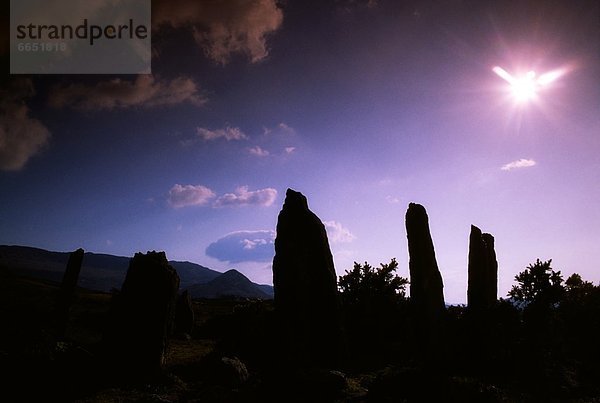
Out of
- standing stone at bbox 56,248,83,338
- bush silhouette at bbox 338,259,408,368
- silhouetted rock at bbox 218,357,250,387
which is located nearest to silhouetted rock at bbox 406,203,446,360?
bush silhouette at bbox 338,259,408,368

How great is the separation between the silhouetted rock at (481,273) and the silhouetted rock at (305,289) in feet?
49.5

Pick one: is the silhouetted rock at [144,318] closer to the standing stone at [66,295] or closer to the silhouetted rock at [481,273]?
the standing stone at [66,295]

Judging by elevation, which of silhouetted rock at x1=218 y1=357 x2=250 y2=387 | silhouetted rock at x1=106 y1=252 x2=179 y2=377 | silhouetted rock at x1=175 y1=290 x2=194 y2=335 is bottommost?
silhouetted rock at x1=175 y1=290 x2=194 y2=335

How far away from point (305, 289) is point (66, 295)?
23510 mm

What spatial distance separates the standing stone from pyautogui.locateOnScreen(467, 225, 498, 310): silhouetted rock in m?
35.1

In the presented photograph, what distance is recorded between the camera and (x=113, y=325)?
20016 millimetres

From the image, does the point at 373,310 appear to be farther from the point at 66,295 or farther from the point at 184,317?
the point at 66,295

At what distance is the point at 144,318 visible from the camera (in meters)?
19.9

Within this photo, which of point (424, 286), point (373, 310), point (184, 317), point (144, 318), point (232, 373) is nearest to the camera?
point (232, 373)

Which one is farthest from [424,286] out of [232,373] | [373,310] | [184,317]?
[184,317]

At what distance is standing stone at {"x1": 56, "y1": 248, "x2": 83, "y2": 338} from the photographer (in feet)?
98.8

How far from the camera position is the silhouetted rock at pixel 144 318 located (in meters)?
19.0

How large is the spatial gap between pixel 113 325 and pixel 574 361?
106 ft

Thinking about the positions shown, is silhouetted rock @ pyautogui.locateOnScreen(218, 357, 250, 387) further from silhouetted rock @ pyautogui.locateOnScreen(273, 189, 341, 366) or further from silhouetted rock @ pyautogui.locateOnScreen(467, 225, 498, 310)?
silhouetted rock @ pyautogui.locateOnScreen(467, 225, 498, 310)
